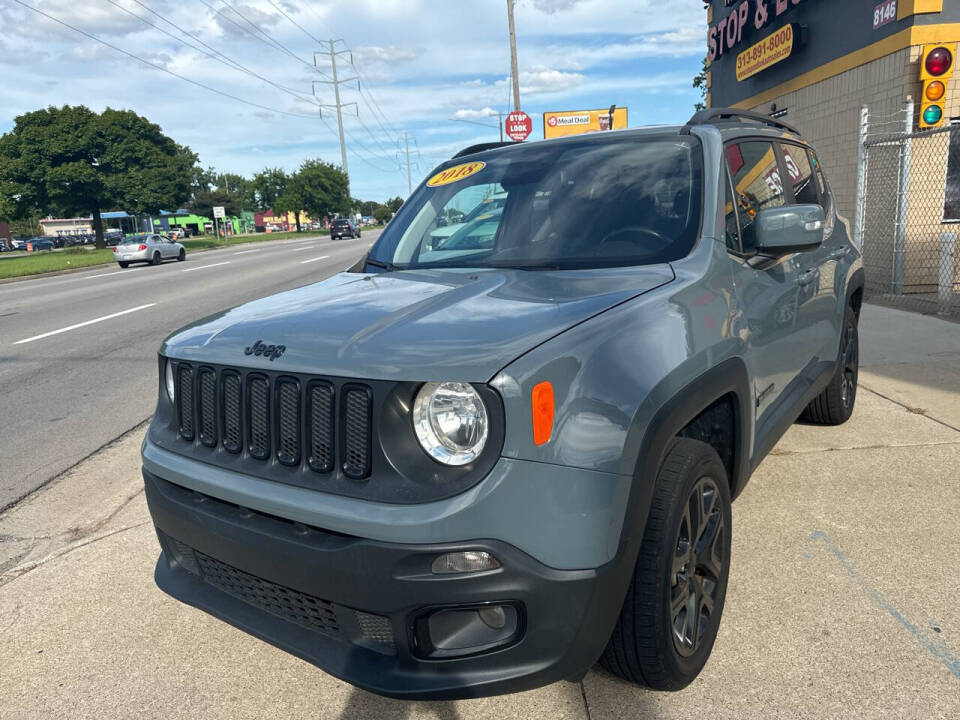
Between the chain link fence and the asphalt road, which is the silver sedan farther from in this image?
the chain link fence

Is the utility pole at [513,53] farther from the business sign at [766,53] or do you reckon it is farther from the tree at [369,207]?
the tree at [369,207]

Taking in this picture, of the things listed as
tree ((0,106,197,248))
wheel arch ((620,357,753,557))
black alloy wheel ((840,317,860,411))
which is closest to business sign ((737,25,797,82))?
black alloy wheel ((840,317,860,411))

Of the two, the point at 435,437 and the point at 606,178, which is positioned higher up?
the point at 606,178

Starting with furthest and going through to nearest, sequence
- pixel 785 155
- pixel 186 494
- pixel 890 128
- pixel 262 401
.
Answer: pixel 890 128, pixel 785 155, pixel 186 494, pixel 262 401

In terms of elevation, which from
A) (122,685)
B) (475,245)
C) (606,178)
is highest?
(606,178)

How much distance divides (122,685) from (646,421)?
1916 millimetres

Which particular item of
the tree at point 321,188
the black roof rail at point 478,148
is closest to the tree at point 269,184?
the tree at point 321,188

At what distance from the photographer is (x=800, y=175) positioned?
4.01m

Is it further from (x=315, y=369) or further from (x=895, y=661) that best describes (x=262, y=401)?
(x=895, y=661)

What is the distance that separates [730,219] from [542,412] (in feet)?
5.05

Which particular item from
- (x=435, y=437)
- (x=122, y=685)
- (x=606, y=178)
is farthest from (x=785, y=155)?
(x=122, y=685)

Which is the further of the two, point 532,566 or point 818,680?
point 818,680

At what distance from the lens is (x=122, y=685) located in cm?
241

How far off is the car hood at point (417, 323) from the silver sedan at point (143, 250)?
2655 cm
